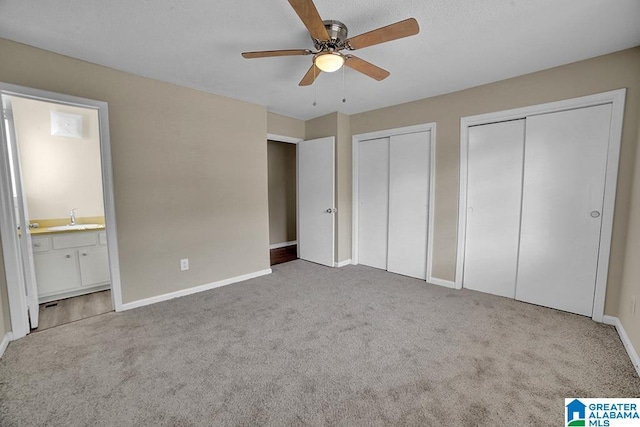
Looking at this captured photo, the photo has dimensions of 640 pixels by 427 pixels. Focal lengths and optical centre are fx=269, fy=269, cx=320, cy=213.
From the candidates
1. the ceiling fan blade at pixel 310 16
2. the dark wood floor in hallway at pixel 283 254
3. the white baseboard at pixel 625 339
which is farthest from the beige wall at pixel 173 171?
the white baseboard at pixel 625 339

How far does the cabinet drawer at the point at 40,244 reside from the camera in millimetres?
2832

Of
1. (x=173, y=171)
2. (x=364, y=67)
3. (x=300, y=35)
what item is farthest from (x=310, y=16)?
(x=173, y=171)

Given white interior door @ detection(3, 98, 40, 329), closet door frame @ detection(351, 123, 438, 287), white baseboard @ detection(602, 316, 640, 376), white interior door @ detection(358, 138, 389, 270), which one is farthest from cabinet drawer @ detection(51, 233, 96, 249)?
white baseboard @ detection(602, 316, 640, 376)

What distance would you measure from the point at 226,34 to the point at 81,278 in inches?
124

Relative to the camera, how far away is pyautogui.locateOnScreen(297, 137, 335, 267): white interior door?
4094mm

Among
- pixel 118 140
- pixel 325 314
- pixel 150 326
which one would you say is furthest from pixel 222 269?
pixel 118 140

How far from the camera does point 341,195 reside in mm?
4137

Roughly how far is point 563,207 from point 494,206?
1.87 feet

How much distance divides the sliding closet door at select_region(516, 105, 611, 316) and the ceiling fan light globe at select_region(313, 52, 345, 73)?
7.08ft

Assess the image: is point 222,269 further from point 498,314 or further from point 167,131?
point 498,314

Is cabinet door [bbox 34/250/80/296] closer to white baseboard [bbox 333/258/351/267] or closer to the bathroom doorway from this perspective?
the bathroom doorway

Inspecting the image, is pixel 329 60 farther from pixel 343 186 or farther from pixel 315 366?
pixel 343 186

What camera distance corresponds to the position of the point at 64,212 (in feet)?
11.0

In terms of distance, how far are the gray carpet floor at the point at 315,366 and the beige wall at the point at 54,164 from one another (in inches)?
68.5
